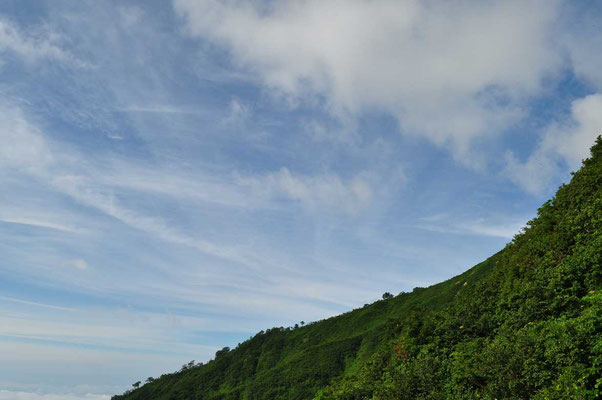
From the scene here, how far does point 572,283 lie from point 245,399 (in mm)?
108896

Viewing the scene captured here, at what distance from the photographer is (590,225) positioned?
1128 inches

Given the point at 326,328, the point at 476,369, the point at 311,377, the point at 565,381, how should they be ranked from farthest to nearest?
the point at 326,328, the point at 311,377, the point at 476,369, the point at 565,381

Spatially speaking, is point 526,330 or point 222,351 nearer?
point 526,330

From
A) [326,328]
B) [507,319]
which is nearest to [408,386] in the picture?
[507,319]

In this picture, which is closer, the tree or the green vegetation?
the green vegetation

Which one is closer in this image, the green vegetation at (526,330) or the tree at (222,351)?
the green vegetation at (526,330)

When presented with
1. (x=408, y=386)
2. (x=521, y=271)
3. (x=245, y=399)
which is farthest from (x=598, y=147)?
(x=245, y=399)

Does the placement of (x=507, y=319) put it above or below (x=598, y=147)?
below

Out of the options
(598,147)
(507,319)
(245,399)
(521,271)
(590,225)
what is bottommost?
(245,399)

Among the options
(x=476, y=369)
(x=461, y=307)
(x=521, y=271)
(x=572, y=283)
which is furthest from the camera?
(x=461, y=307)

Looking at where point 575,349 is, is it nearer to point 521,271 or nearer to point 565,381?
point 565,381

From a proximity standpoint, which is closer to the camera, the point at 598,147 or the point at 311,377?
the point at 598,147

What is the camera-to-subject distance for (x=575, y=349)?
767 inches

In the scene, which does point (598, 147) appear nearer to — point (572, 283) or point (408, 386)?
point (572, 283)
